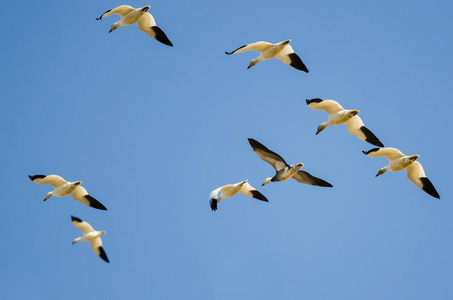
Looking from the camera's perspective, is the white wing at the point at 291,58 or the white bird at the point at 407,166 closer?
the white bird at the point at 407,166

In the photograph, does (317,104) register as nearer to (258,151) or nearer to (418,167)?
(258,151)

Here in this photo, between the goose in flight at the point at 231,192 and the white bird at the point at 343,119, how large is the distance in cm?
305

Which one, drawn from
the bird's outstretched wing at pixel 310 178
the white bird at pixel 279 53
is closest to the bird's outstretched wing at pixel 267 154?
the bird's outstretched wing at pixel 310 178

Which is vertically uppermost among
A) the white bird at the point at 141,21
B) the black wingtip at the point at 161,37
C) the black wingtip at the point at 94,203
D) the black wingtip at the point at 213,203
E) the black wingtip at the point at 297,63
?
the white bird at the point at 141,21

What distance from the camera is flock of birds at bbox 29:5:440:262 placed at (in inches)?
790

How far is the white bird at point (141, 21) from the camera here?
21781 millimetres

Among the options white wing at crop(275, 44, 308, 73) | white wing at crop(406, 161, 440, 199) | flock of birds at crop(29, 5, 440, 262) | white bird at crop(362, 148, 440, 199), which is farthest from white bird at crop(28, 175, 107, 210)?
white wing at crop(406, 161, 440, 199)

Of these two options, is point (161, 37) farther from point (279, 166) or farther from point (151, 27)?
point (279, 166)

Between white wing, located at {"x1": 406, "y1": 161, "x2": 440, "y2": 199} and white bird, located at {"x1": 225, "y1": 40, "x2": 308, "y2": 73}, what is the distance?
4474 mm

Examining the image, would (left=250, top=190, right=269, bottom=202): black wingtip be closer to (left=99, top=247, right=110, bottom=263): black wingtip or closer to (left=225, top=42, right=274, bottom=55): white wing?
(left=225, top=42, right=274, bottom=55): white wing

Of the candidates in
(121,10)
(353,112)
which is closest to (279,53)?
(353,112)

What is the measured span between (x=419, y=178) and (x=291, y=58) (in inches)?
215

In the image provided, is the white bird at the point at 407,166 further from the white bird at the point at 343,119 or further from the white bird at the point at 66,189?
the white bird at the point at 66,189

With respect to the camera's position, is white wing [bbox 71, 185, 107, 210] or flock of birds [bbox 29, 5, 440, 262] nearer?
flock of birds [bbox 29, 5, 440, 262]
